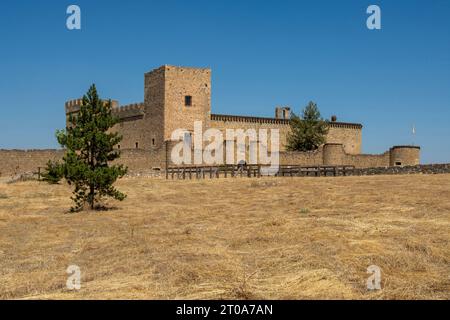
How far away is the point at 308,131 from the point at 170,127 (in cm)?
1450

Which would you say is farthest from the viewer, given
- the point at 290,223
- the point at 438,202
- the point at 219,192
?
the point at 219,192

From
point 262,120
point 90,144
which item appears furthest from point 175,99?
point 90,144

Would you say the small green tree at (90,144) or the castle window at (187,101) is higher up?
the castle window at (187,101)

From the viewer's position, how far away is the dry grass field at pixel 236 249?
22.1 feet

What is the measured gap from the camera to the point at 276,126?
52031mm

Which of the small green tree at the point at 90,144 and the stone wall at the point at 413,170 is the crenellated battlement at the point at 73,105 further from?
the small green tree at the point at 90,144

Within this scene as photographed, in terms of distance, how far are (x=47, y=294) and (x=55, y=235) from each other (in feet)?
20.3

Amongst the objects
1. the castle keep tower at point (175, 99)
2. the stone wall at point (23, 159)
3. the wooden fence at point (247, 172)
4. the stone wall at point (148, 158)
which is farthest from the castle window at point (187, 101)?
the stone wall at point (23, 159)

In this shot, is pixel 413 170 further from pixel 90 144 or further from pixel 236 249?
pixel 236 249

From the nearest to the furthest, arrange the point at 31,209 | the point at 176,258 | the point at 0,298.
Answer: the point at 0,298 → the point at 176,258 → the point at 31,209

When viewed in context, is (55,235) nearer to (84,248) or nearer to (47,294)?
(84,248)

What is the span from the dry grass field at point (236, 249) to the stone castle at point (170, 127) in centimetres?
2287

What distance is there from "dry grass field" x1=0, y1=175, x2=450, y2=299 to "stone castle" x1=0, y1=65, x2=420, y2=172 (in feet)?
75.0
